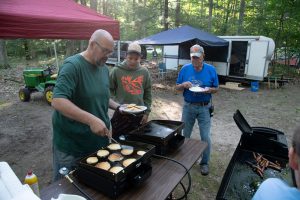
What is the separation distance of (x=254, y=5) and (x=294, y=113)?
43.9ft

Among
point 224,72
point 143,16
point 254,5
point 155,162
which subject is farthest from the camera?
point 143,16

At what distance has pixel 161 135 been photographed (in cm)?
207

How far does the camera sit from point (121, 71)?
3158 millimetres

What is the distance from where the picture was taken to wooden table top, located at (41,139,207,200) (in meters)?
1.55

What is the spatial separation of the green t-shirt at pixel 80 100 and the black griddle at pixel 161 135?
0.35 m

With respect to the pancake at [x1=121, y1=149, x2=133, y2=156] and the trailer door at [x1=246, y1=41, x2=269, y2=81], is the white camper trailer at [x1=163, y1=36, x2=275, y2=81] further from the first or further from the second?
the pancake at [x1=121, y1=149, x2=133, y2=156]

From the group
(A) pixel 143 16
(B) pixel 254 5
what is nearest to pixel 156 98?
(B) pixel 254 5

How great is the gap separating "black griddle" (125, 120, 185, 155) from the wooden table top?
9 centimetres

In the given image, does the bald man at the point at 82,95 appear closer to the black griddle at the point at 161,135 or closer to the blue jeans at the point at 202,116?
the black griddle at the point at 161,135

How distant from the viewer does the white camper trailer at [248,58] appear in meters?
9.85

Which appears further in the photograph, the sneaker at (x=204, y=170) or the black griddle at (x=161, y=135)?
the sneaker at (x=204, y=170)

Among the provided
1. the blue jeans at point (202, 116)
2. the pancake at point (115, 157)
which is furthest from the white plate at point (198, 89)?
the pancake at point (115, 157)

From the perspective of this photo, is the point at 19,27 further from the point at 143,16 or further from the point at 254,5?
the point at 143,16

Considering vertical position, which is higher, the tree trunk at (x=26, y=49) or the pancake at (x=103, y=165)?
the pancake at (x=103, y=165)
